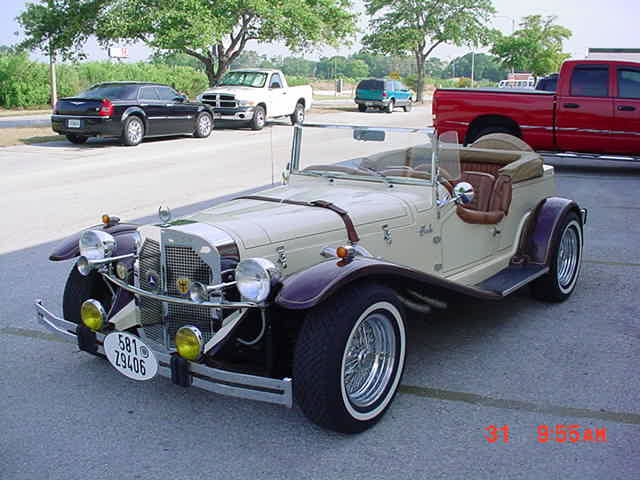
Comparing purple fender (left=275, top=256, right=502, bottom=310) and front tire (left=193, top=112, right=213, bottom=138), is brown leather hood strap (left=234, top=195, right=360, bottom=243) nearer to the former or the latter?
purple fender (left=275, top=256, right=502, bottom=310)

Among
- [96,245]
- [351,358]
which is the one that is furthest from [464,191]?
[96,245]

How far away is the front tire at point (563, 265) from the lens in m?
5.54

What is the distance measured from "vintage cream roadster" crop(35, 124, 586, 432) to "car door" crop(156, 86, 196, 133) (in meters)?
14.0

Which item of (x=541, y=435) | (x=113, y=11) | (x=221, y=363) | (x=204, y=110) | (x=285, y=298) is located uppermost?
(x=113, y=11)

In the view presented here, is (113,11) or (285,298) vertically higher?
(113,11)

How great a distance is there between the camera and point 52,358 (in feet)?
14.5

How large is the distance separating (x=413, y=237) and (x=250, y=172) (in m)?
8.90

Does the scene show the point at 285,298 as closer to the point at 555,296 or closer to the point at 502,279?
the point at 502,279

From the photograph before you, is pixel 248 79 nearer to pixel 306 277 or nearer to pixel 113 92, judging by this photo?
pixel 113 92

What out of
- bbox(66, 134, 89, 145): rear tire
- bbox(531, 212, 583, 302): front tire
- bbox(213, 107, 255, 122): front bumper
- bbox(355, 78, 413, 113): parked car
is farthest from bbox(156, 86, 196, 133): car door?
bbox(355, 78, 413, 113): parked car

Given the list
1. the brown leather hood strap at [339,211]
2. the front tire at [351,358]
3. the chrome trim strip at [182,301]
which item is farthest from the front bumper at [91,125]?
the front tire at [351,358]

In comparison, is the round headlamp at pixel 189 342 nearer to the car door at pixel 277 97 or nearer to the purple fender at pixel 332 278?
the purple fender at pixel 332 278

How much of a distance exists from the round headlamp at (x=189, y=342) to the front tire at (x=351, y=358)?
46cm

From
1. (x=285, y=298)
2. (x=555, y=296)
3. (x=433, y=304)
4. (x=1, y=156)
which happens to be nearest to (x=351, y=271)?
(x=285, y=298)
